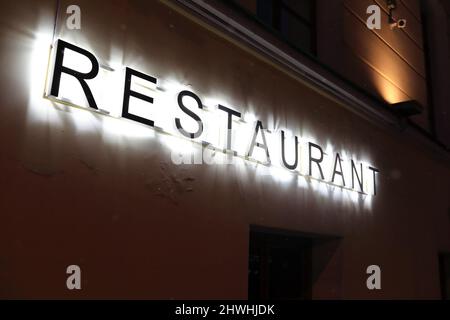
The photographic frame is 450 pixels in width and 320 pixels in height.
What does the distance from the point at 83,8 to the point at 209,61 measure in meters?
1.14

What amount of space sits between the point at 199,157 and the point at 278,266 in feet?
6.06

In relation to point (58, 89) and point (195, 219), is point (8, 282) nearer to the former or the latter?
point (58, 89)

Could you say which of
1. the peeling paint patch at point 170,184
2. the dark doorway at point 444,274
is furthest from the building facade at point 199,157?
the dark doorway at point 444,274

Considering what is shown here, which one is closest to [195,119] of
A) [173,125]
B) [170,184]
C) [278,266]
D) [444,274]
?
[173,125]

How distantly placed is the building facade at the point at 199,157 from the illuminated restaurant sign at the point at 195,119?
1cm

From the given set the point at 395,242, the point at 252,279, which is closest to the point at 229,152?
the point at 252,279

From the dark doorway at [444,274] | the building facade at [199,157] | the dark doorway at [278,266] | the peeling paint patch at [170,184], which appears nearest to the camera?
the building facade at [199,157]

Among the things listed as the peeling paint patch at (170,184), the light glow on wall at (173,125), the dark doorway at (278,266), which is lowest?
the dark doorway at (278,266)

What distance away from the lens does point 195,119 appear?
322 cm

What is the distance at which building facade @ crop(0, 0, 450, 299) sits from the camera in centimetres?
238

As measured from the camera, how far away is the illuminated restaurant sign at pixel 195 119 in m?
2.58

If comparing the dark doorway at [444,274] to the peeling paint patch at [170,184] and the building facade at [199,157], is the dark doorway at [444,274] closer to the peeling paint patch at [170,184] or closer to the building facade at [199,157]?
the building facade at [199,157]

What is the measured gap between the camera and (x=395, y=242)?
18.5 feet

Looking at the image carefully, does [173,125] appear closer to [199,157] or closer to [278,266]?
[199,157]
